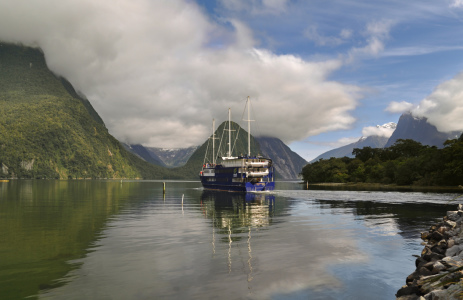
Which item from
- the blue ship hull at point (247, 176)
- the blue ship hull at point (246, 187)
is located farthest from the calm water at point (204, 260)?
the blue ship hull at point (247, 176)

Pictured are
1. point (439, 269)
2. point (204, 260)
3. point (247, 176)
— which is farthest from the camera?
point (247, 176)

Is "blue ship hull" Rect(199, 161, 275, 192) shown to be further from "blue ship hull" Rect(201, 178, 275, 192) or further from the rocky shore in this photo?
the rocky shore

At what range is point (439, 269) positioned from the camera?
14.5 metres

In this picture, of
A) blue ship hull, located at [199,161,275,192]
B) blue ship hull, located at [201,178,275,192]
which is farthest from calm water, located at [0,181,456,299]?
blue ship hull, located at [199,161,275,192]

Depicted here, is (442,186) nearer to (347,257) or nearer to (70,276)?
(347,257)

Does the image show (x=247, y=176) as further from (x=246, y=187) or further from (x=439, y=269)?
(x=439, y=269)

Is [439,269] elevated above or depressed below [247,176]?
below

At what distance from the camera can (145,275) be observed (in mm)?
17094

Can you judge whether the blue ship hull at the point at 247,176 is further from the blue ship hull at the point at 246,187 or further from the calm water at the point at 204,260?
the calm water at the point at 204,260

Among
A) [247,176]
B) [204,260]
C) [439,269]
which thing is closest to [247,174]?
[247,176]

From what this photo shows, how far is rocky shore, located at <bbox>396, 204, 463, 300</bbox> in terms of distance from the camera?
33.8 feet

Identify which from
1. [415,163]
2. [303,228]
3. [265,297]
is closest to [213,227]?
[303,228]

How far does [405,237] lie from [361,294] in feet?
55.3

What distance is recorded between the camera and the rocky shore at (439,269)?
1030 centimetres
